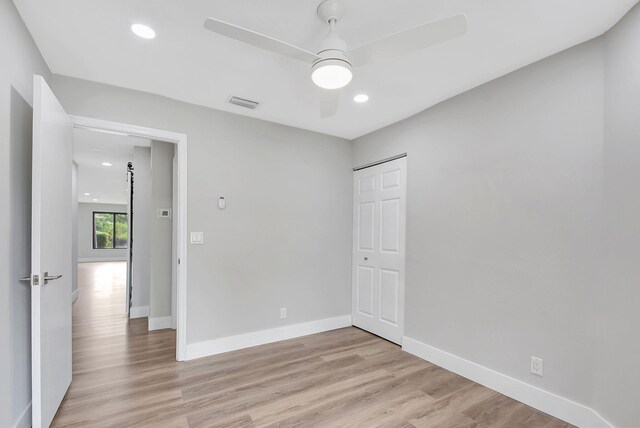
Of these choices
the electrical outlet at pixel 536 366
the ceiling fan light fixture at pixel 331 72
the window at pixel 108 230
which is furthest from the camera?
the window at pixel 108 230

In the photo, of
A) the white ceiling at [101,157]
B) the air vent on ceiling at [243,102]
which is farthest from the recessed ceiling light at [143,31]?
the white ceiling at [101,157]

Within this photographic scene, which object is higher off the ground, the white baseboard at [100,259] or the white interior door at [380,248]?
the white interior door at [380,248]

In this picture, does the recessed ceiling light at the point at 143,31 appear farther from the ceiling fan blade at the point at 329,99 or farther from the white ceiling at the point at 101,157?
the white ceiling at the point at 101,157

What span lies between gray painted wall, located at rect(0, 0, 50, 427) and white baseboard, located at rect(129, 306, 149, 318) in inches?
103

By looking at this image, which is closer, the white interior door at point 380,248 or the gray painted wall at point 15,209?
the gray painted wall at point 15,209

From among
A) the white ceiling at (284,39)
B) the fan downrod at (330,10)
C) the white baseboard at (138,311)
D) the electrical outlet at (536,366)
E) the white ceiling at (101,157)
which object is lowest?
the white baseboard at (138,311)

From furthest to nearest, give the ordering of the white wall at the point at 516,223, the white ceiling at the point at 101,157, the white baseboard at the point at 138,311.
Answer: the white baseboard at the point at 138,311
the white ceiling at the point at 101,157
the white wall at the point at 516,223

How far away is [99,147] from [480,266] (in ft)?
18.2

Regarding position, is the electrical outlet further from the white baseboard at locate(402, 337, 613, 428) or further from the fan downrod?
the fan downrod

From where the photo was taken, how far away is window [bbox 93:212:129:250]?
12.6 m

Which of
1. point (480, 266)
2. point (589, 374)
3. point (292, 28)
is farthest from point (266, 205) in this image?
point (589, 374)

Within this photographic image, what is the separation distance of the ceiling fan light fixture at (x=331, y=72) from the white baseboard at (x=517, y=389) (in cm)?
254

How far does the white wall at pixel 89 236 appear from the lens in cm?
Result: 1216

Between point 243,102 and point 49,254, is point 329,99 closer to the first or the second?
point 243,102
